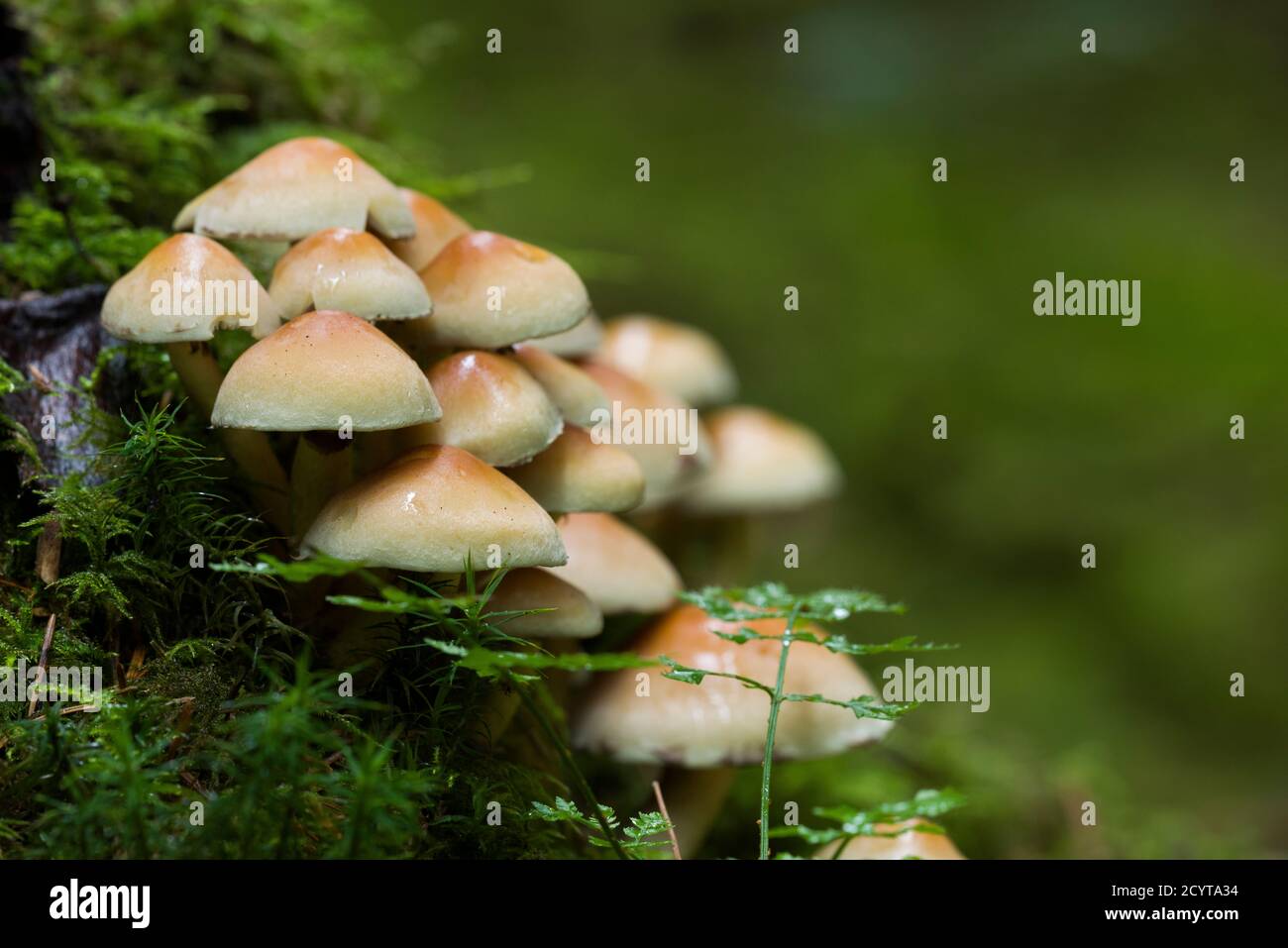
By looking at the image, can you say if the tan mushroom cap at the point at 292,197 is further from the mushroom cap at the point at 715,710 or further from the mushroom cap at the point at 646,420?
the mushroom cap at the point at 715,710

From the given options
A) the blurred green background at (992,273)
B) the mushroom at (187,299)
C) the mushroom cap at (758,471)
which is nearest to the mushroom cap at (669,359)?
the mushroom cap at (758,471)

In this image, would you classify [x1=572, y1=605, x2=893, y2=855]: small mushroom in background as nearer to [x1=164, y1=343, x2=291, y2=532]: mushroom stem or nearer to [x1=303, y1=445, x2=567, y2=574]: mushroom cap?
[x1=303, y1=445, x2=567, y2=574]: mushroom cap

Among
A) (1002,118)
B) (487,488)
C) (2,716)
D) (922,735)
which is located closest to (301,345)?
(487,488)

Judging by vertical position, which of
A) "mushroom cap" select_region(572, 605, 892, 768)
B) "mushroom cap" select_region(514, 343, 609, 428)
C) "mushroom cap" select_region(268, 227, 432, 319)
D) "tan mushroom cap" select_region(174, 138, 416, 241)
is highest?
"tan mushroom cap" select_region(174, 138, 416, 241)

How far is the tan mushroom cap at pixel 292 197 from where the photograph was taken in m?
1.52

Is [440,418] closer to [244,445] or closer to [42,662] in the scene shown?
[244,445]

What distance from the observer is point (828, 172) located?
633 centimetres

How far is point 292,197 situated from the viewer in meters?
1.53

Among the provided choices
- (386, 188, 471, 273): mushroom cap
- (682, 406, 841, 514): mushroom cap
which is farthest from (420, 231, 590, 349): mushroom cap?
(682, 406, 841, 514): mushroom cap

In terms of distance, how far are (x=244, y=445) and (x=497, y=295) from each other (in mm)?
445

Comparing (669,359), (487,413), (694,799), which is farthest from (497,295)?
(669,359)

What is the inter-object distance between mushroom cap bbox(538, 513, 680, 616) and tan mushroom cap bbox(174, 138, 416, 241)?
63cm

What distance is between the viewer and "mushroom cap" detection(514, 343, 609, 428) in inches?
67.5

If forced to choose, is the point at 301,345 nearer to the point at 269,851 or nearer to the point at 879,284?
the point at 269,851
